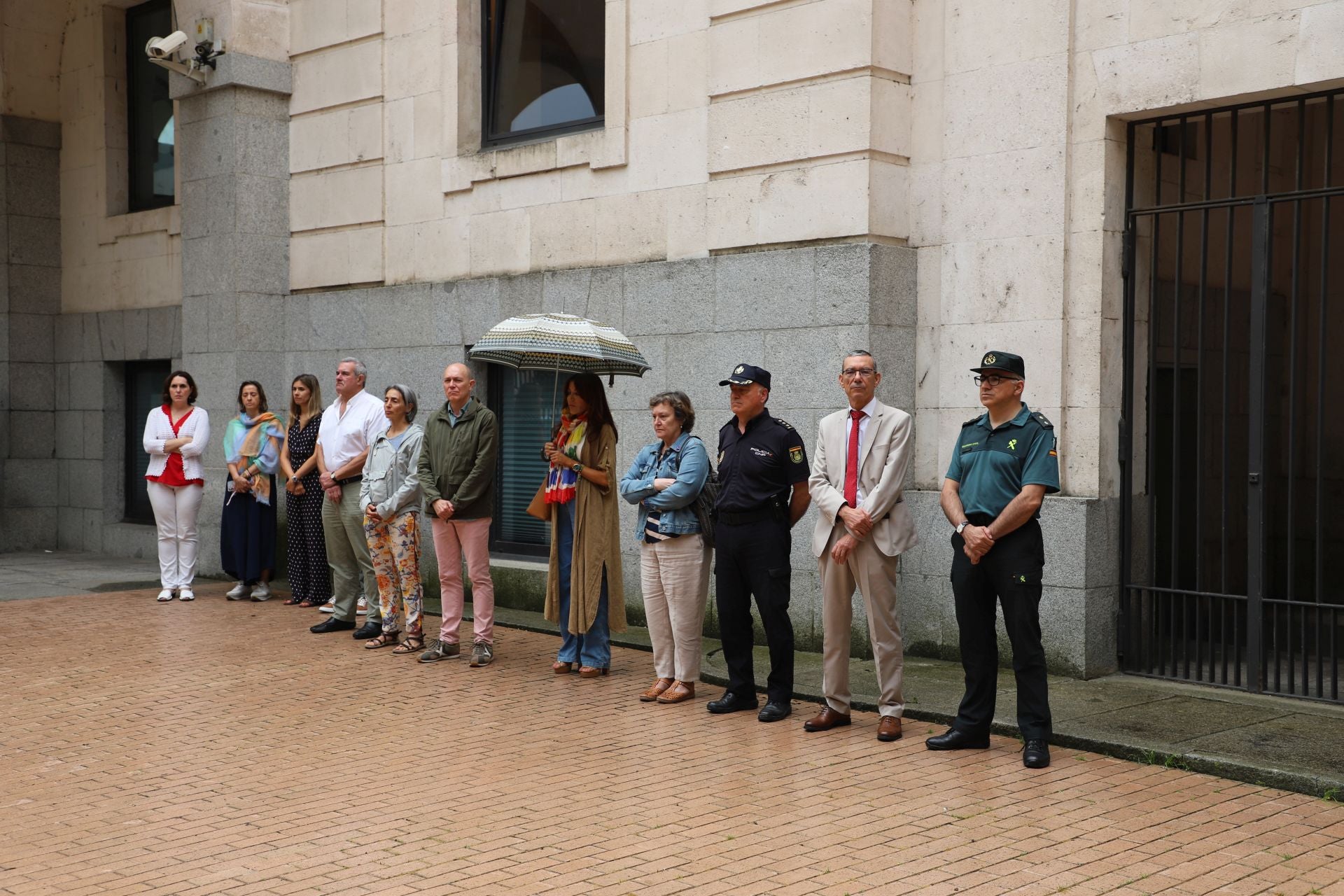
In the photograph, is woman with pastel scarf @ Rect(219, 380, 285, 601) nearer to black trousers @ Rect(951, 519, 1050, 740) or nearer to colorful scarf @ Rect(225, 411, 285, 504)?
colorful scarf @ Rect(225, 411, 285, 504)

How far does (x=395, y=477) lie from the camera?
385 inches

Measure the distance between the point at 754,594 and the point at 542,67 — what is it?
21.0 feet

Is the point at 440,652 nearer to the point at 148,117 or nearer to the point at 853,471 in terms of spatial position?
the point at 853,471

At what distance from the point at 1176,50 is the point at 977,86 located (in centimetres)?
135

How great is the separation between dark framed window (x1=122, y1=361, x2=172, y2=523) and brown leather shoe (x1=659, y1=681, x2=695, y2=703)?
32.6ft

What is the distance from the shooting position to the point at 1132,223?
8.91 metres

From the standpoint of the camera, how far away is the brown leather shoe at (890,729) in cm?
728

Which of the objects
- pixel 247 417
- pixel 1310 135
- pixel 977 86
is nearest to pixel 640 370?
pixel 977 86

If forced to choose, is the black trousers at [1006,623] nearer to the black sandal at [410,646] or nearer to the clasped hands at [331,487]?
the black sandal at [410,646]

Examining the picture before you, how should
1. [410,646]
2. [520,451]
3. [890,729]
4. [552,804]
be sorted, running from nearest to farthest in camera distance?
[552,804], [890,729], [410,646], [520,451]

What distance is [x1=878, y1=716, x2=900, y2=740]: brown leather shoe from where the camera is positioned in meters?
7.28

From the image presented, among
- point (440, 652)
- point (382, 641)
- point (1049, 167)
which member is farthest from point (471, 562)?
point (1049, 167)

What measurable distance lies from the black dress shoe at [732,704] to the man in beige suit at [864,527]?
0.58 meters

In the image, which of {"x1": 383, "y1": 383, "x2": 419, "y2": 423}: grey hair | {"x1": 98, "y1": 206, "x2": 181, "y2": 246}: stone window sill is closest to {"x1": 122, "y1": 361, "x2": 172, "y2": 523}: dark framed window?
{"x1": 98, "y1": 206, "x2": 181, "y2": 246}: stone window sill
